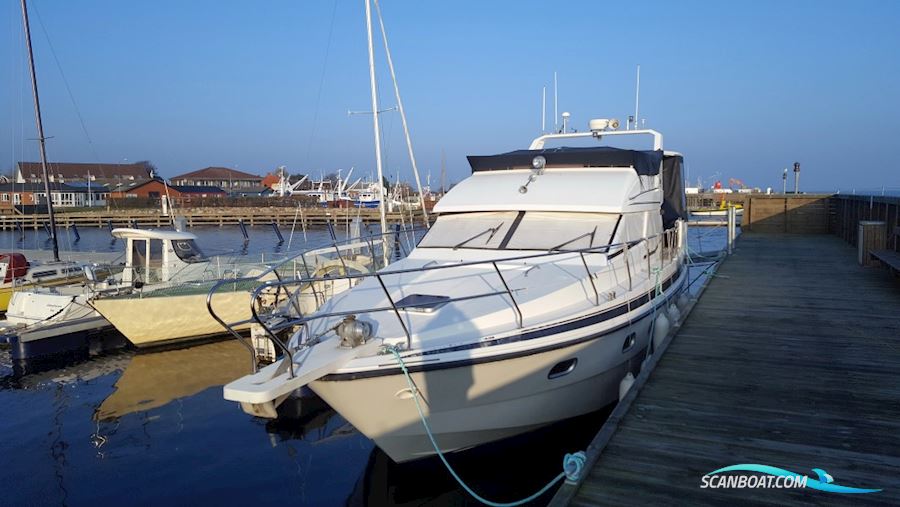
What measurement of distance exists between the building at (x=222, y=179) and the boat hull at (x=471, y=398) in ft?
322

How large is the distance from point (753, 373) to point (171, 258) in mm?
13458

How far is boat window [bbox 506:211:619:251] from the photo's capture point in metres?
7.57

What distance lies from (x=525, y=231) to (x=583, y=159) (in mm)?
1681

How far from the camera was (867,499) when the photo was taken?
376 centimetres

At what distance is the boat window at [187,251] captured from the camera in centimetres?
1532

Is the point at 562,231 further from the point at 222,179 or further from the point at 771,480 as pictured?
the point at 222,179

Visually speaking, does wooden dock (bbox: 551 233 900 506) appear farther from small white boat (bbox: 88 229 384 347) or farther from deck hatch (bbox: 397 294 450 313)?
small white boat (bbox: 88 229 384 347)

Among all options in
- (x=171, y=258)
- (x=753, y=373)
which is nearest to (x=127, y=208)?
(x=171, y=258)

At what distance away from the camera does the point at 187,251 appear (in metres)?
15.6

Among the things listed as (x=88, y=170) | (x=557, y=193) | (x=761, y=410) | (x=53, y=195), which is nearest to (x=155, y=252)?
(x=557, y=193)

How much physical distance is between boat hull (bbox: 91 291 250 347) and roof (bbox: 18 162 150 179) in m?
90.9

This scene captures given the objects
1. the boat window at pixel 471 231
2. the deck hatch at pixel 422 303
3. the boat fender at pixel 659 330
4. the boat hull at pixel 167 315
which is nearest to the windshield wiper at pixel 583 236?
the boat window at pixel 471 231

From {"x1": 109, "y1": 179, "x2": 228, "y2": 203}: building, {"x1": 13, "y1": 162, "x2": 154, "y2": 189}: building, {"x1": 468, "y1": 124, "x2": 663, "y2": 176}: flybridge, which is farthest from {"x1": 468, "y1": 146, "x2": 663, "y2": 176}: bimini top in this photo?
{"x1": 13, "y1": 162, "x2": 154, "y2": 189}: building

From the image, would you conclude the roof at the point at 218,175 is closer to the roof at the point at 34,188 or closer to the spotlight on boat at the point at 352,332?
the roof at the point at 34,188
